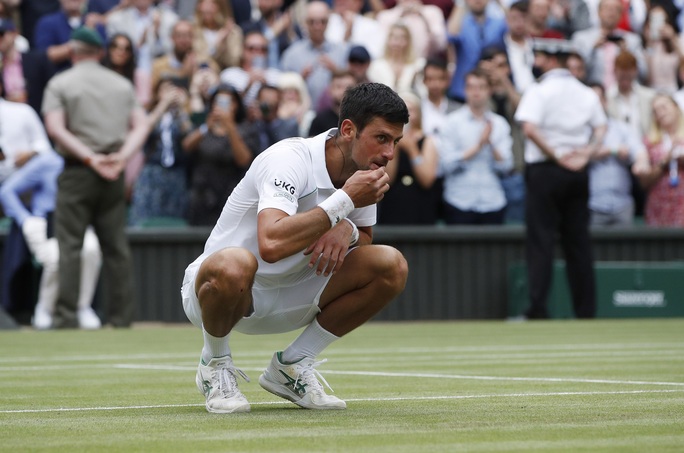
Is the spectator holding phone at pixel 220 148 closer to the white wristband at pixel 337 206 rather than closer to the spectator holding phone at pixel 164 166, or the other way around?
the spectator holding phone at pixel 164 166

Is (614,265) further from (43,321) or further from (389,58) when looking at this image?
(43,321)

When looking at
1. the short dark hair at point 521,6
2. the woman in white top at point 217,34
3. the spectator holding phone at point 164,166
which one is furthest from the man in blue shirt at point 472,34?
the spectator holding phone at point 164,166

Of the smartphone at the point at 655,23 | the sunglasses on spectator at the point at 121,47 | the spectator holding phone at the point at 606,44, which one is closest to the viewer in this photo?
the sunglasses on spectator at the point at 121,47

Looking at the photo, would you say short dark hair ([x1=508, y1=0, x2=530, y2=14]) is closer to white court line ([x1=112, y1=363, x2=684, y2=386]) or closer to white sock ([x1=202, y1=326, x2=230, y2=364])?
white court line ([x1=112, y1=363, x2=684, y2=386])

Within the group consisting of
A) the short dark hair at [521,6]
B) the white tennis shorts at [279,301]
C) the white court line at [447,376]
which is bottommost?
the white court line at [447,376]

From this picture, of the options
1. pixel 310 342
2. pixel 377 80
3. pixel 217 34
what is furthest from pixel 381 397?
pixel 217 34

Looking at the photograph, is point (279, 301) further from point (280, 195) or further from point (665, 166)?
point (665, 166)

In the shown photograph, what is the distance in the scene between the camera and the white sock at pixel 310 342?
247 inches

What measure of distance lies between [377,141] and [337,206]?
13.9 inches

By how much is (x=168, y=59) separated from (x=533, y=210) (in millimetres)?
4604

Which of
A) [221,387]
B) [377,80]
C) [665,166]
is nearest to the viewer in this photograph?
[221,387]

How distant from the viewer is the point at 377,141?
5832 millimetres

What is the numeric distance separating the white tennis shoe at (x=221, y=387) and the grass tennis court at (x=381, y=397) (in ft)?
0.34

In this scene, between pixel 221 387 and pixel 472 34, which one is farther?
pixel 472 34
